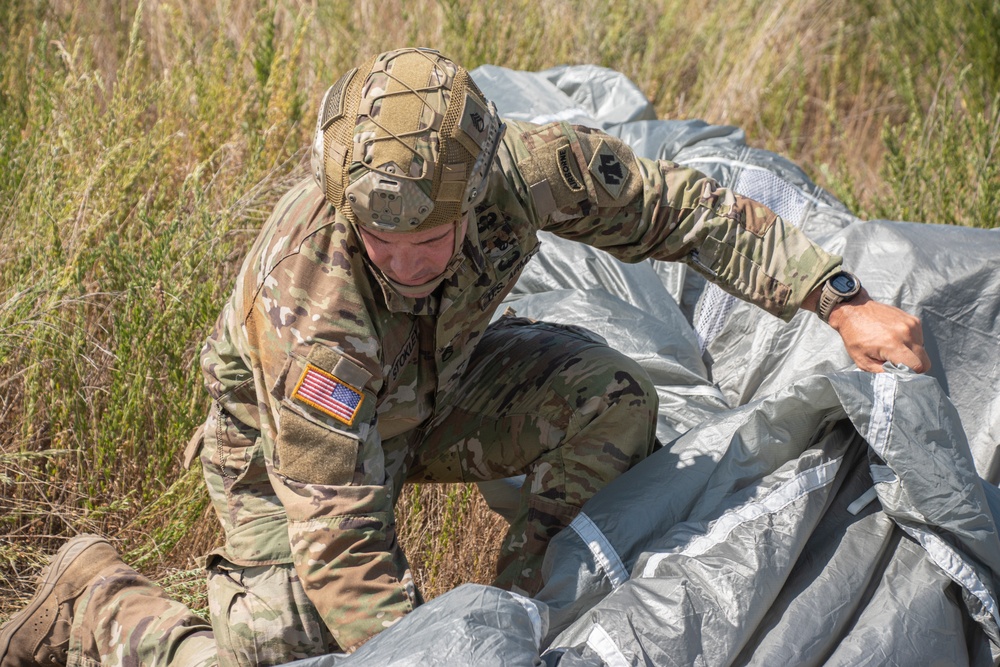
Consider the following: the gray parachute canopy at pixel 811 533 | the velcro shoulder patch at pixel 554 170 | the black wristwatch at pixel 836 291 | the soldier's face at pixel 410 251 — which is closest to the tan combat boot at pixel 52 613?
the gray parachute canopy at pixel 811 533

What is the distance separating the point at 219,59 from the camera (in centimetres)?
342

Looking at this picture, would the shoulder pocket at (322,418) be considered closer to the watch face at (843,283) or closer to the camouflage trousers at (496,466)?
the camouflage trousers at (496,466)

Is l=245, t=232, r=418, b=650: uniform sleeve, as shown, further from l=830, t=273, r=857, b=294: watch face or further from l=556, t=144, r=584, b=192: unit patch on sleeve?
l=830, t=273, r=857, b=294: watch face

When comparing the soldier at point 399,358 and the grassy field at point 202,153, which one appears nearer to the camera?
the soldier at point 399,358

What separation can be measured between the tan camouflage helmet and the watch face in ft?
2.44

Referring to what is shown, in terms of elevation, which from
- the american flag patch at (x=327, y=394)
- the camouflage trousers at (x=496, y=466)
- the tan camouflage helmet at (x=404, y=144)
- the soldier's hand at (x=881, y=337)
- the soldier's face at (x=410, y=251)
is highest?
the tan camouflage helmet at (x=404, y=144)

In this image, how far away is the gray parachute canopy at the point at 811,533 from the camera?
1.64 meters

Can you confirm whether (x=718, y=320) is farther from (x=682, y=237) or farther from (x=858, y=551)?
(x=858, y=551)

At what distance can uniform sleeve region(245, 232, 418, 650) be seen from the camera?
67.6 inches

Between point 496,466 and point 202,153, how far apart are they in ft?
5.27

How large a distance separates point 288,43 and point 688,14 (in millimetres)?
1883

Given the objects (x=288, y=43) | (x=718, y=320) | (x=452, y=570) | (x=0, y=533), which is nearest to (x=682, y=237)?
(x=718, y=320)

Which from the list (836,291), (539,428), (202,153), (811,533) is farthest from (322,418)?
(202,153)

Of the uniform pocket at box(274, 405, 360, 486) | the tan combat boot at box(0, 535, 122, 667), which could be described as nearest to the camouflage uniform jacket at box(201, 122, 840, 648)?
the uniform pocket at box(274, 405, 360, 486)
